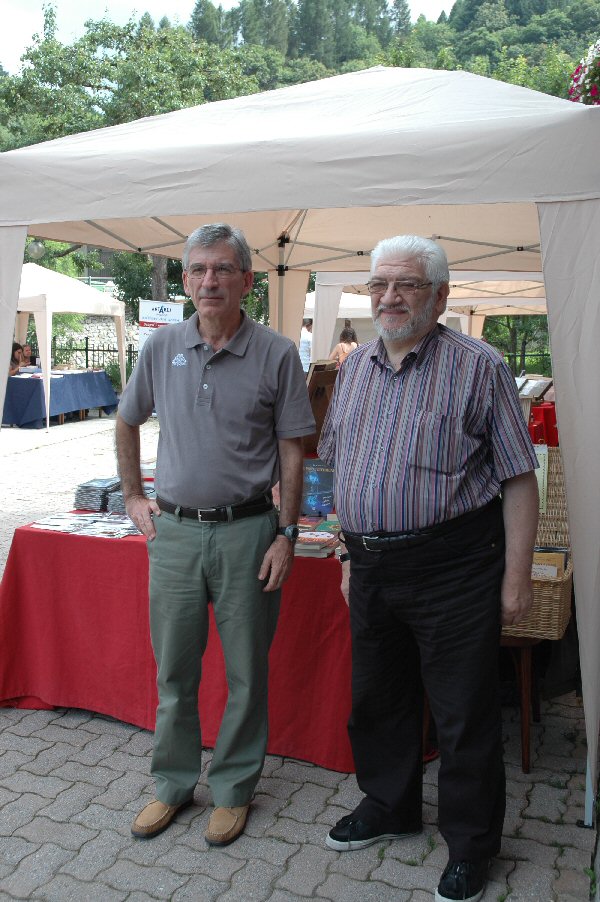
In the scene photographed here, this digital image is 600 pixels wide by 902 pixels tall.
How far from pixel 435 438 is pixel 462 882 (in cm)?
125

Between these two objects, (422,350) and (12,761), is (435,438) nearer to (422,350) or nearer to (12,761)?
(422,350)

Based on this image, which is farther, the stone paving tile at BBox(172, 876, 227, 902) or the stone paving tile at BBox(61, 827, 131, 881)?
the stone paving tile at BBox(61, 827, 131, 881)

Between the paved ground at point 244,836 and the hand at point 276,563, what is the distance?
823 mm

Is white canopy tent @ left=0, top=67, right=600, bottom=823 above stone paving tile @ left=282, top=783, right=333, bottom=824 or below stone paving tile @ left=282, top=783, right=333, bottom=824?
above

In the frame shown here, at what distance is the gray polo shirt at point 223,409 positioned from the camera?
8.48 ft

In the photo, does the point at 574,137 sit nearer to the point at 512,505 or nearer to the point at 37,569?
the point at 512,505

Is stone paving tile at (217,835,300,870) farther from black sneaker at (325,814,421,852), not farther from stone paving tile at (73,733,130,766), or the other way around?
stone paving tile at (73,733,130,766)

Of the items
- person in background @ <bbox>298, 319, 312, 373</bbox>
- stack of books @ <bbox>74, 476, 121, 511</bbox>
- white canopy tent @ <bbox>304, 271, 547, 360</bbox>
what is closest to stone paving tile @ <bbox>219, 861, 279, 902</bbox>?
stack of books @ <bbox>74, 476, 121, 511</bbox>

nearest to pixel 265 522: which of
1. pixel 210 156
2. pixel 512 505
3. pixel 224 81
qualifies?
pixel 512 505

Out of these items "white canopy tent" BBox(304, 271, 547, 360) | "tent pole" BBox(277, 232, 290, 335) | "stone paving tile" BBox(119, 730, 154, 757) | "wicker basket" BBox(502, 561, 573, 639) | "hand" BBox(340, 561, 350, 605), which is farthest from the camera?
"white canopy tent" BBox(304, 271, 547, 360)

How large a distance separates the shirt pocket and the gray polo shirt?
20.5 inches

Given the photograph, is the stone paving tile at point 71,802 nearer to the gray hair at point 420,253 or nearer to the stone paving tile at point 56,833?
the stone paving tile at point 56,833

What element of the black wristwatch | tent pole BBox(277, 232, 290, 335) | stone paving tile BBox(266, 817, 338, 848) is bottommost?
stone paving tile BBox(266, 817, 338, 848)

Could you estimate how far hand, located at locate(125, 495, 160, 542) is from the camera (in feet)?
9.07
